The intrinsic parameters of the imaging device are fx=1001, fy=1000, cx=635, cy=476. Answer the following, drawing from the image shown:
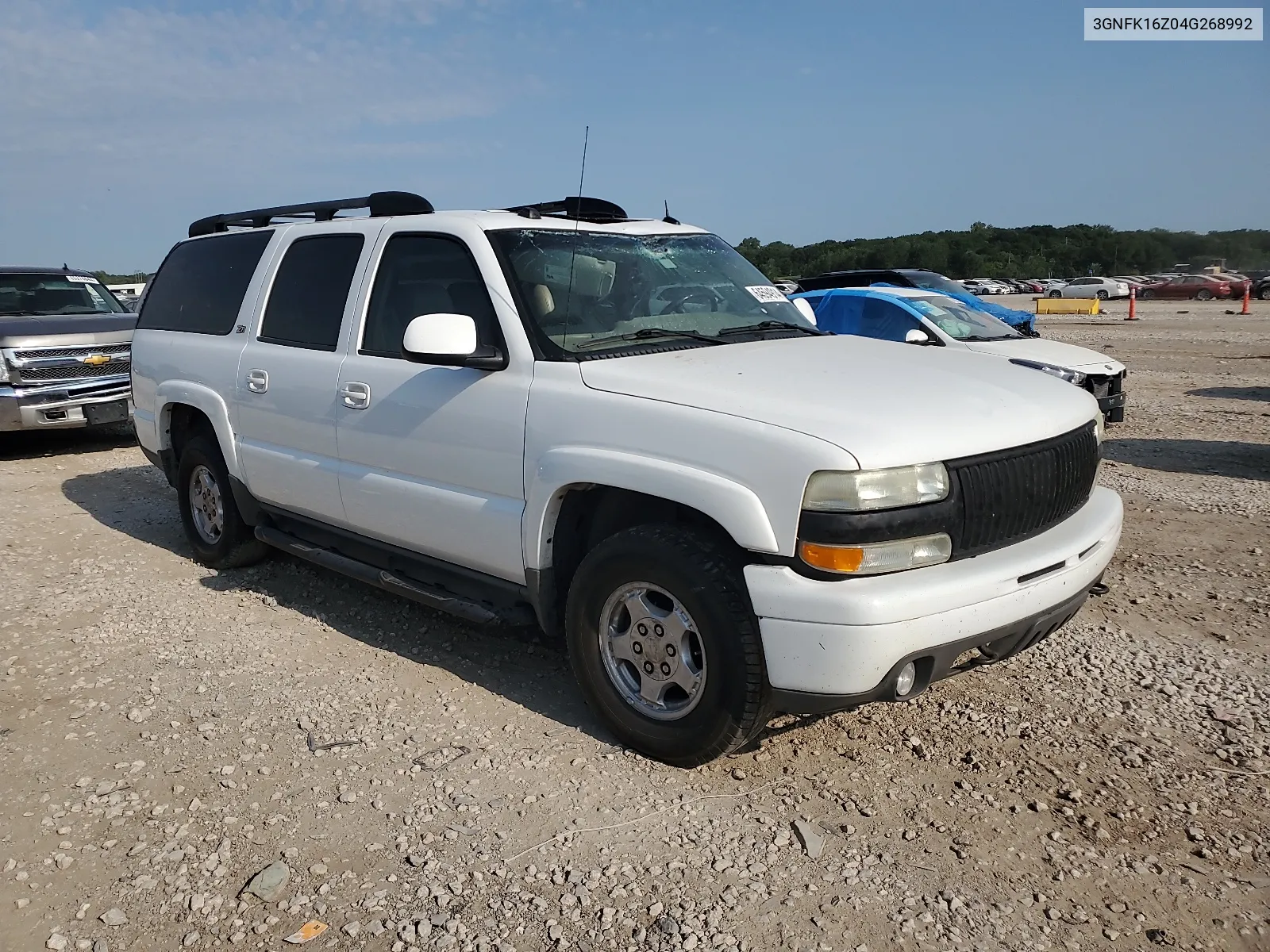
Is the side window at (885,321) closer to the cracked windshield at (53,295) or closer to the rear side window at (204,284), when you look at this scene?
the rear side window at (204,284)

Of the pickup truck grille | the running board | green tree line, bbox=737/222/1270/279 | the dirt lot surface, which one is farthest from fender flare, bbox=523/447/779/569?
green tree line, bbox=737/222/1270/279

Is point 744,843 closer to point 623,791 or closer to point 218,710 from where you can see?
point 623,791

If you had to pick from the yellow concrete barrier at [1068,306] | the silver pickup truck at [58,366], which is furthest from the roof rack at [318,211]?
the yellow concrete barrier at [1068,306]

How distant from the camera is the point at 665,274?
14.2 feet

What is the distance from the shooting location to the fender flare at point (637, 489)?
302cm

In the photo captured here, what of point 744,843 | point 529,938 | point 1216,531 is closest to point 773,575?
point 744,843

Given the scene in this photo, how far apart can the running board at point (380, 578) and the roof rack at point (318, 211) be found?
167 cm

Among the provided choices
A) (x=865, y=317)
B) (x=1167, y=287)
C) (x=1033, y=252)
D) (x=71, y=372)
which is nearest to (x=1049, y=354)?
(x=865, y=317)

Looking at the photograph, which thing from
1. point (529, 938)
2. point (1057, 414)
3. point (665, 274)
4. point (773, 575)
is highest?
point (665, 274)

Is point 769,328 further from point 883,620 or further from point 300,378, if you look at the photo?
point 300,378

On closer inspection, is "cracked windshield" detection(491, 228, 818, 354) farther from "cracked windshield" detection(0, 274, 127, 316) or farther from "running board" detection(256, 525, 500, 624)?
"cracked windshield" detection(0, 274, 127, 316)

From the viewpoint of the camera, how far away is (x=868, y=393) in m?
3.28

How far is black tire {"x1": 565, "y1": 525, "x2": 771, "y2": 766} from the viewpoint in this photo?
10.3ft

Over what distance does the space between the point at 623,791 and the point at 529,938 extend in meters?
0.75
